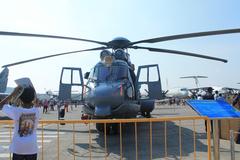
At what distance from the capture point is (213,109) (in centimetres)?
679

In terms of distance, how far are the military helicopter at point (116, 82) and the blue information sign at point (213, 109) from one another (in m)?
5.66

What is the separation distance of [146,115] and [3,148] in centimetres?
1283

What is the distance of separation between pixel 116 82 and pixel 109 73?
1.71 feet

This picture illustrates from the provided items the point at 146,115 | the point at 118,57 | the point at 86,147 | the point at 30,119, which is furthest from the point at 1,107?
the point at 146,115

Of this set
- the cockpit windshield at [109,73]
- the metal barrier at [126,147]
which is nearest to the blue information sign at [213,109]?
the metal barrier at [126,147]

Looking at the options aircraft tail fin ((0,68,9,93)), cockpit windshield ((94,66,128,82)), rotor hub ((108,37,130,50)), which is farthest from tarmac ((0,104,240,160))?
aircraft tail fin ((0,68,9,93))

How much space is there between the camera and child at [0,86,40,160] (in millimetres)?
5055

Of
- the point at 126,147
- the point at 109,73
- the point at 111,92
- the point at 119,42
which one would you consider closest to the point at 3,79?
the point at 119,42

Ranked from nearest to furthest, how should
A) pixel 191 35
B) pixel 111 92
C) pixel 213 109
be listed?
pixel 213 109 < pixel 111 92 < pixel 191 35

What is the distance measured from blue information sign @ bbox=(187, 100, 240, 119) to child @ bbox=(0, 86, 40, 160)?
9.44 feet

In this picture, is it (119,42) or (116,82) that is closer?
(116,82)

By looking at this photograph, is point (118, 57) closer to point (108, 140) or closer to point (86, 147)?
point (108, 140)

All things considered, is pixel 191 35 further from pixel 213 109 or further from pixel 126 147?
pixel 213 109

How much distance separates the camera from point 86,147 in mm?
11430
